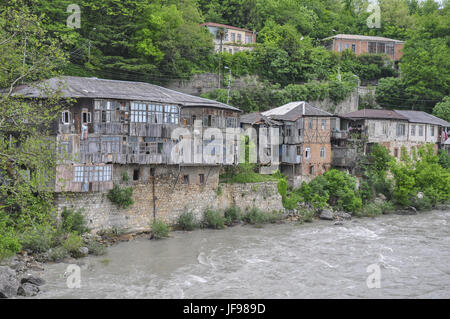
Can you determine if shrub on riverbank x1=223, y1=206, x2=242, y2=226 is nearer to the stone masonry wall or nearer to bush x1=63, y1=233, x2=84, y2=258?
the stone masonry wall

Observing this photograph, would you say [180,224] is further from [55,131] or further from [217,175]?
[55,131]

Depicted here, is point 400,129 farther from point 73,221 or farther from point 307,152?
point 73,221

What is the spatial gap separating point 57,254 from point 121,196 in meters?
5.53

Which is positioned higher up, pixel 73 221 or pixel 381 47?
pixel 381 47

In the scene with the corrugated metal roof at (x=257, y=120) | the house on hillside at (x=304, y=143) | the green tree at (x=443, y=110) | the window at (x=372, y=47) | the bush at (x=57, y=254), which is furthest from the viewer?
the window at (x=372, y=47)

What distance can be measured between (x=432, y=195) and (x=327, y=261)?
57.7ft

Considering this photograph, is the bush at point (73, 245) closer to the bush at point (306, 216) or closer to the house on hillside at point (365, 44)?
the bush at point (306, 216)

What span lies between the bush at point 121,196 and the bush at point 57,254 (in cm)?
484

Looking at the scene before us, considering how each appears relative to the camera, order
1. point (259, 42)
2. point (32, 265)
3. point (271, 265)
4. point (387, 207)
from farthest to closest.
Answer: point (259, 42), point (387, 207), point (271, 265), point (32, 265)

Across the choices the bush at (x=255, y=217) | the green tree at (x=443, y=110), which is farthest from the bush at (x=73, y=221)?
the green tree at (x=443, y=110)

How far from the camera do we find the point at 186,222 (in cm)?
2908

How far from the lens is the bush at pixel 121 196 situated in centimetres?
2661

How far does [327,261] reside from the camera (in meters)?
24.1

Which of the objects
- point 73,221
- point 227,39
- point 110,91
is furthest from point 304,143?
point 73,221
